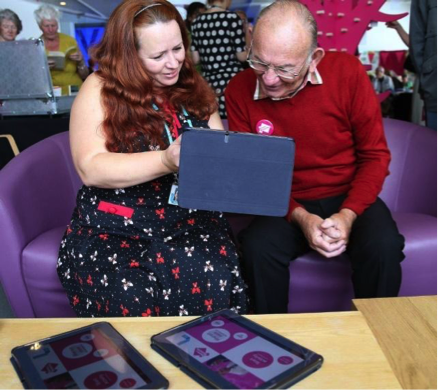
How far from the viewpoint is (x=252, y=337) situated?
887mm

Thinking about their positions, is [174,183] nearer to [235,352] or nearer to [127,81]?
[127,81]

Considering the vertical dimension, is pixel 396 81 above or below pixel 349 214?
above

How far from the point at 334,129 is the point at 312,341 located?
89 centimetres

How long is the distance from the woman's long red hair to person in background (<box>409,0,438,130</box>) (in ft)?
3.95

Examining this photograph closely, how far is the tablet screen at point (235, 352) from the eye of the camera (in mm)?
777

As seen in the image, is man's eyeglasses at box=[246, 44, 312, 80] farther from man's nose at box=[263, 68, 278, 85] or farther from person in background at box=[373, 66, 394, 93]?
person in background at box=[373, 66, 394, 93]

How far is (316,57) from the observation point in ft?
5.14

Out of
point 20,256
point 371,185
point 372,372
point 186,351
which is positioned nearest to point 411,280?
point 371,185

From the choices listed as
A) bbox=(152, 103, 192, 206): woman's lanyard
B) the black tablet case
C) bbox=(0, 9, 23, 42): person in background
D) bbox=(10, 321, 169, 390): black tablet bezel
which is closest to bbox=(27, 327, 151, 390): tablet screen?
bbox=(10, 321, 169, 390): black tablet bezel

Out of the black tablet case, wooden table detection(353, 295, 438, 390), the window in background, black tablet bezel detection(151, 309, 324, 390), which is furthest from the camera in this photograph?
the window in background

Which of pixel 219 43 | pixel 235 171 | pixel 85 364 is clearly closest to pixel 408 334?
pixel 235 171

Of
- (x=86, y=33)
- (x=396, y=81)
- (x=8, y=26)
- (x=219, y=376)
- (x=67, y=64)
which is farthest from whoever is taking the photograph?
(x=86, y=33)

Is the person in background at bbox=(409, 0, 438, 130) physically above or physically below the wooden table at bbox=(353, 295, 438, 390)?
above

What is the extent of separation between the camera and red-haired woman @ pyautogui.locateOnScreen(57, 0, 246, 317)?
1.32 metres
